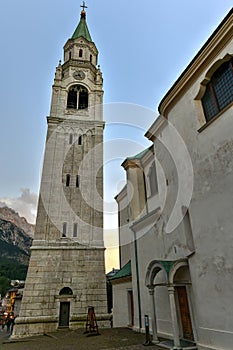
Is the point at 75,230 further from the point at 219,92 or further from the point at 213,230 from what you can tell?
the point at 219,92

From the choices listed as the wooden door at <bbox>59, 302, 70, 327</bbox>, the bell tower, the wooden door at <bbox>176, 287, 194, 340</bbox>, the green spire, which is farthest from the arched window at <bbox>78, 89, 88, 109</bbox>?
the wooden door at <bbox>176, 287, 194, 340</bbox>

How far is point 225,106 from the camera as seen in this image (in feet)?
25.5

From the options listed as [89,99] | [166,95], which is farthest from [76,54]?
[166,95]

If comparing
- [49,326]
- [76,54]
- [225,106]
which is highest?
[76,54]

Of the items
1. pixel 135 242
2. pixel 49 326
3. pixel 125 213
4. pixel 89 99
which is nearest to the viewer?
pixel 135 242

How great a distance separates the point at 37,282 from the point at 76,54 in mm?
29576

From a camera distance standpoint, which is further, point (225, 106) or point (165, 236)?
point (165, 236)

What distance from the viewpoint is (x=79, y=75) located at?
3030cm

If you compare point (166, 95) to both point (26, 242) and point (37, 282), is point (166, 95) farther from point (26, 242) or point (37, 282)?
point (26, 242)

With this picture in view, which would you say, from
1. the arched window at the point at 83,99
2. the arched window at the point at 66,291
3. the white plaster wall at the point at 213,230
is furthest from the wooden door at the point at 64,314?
the arched window at the point at 83,99

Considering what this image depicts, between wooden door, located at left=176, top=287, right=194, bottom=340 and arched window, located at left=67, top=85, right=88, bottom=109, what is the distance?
2437cm

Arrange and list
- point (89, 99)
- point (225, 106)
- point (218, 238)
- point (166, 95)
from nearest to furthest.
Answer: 1. point (218, 238)
2. point (225, 106)
3. point (166, 95)
4. point (89, 99)

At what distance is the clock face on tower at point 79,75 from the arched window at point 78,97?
1488 mm

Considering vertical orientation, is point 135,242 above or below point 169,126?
below
